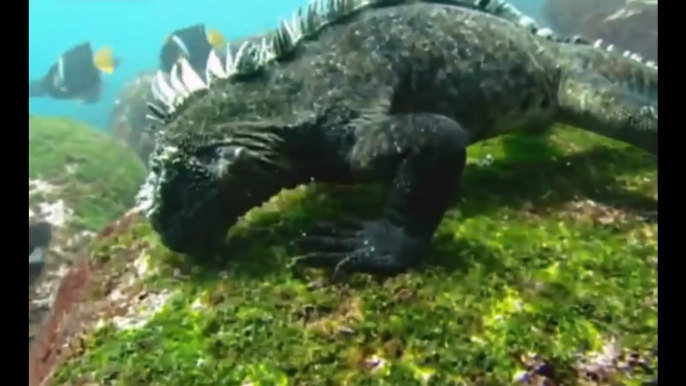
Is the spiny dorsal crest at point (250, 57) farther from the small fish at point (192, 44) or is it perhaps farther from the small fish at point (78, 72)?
the small fish at point (78, 72)

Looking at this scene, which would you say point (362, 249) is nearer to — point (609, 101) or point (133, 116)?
point (609, 101)

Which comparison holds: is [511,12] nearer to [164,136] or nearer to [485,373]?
[164,136]

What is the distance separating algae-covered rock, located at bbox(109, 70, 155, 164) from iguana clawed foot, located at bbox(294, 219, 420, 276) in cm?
1124

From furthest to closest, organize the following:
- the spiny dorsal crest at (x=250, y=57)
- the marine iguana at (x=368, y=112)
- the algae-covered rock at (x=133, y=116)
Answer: the algae-covered rock at (x=133, y=116) → the spiny dorsal crest at (x=250, y=57) → the marine iguana at (x=368, y=112)

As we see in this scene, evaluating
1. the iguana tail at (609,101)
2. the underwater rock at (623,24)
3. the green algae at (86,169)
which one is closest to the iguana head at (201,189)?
the iguana tail at (609,101)

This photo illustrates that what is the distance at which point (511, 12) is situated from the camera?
15.1 feet

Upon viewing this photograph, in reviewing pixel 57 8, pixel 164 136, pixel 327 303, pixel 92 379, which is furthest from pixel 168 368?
pixel 57 8

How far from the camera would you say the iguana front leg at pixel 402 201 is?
3.18 metres

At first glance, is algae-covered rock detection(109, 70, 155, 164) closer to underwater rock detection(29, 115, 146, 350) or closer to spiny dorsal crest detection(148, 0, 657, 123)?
underwater rock detection(29, 115, 146, 350)

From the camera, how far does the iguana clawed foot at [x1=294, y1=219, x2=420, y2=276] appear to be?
10.3 ft

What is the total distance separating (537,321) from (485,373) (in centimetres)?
39

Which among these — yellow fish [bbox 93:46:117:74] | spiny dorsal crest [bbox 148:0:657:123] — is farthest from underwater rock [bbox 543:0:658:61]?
spiny dorsal crest [bbox 148:0:657:123]

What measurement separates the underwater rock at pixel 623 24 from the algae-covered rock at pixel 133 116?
30.5ft

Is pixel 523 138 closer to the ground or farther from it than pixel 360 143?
closer to the ground
